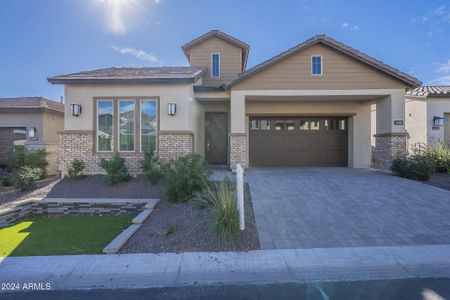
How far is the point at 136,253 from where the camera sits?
4395mm

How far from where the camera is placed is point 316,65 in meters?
10.7

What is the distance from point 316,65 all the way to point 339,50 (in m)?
1.08

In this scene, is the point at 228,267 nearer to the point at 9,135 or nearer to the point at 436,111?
the point at 9,135

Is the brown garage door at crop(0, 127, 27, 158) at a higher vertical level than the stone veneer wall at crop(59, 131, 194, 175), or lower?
higher

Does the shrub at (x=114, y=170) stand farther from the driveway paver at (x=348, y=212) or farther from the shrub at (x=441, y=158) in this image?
the shrub at (x=441, y=158)

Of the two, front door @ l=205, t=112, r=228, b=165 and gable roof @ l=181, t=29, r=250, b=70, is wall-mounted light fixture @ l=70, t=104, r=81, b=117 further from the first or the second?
gable roof @ l=181, t=29, r=250, b=70

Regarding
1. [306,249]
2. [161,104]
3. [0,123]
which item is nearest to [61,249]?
[306,249]

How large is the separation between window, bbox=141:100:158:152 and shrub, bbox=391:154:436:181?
395 inches

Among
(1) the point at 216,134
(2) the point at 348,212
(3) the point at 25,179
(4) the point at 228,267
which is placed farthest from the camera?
(1) the point at 216,134

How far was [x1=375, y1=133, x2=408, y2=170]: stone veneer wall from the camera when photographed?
417 inches

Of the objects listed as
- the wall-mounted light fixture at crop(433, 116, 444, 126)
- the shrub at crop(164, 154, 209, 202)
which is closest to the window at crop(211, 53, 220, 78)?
the shrub at crop(164, 154, 209, 202)

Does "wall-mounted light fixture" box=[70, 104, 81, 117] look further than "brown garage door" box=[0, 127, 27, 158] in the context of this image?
No

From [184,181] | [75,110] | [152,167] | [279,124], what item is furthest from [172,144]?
[279,124]

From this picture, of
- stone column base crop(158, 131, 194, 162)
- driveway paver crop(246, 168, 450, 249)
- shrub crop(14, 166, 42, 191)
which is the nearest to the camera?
driveway paver crop(246, 168, 450, 249)
